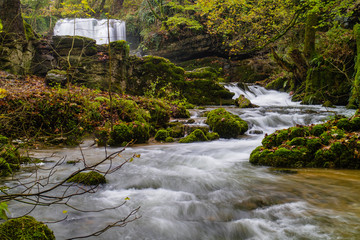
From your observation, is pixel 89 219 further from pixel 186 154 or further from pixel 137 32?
pixel 137 32

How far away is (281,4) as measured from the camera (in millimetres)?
12562

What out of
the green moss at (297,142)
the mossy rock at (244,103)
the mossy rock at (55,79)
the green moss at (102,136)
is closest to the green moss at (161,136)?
the green moss at (102,136)

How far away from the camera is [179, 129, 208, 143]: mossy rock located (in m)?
7.58

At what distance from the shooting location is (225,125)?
26.8 feet

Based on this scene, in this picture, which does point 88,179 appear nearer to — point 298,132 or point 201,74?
point 298,132

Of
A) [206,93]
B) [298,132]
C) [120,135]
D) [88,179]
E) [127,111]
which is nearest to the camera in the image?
[88,179]

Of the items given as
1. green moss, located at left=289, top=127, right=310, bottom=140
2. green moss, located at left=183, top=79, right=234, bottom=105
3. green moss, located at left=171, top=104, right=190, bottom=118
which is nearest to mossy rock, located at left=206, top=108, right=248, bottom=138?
green moss, located at left=171, top=104, right=190, bottom=118

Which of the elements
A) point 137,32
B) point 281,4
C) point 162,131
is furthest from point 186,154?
point 137,32

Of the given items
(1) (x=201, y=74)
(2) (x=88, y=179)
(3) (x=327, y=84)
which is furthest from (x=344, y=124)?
(1) (x=201, y=74)

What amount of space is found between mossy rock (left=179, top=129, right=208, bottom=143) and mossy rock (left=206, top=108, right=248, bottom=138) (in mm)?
774

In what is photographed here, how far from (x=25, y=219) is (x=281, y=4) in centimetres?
1452

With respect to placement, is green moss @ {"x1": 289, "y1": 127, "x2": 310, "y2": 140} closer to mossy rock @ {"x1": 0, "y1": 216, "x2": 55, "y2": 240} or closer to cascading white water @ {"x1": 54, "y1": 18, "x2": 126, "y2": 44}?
mossy rock @ {"x1": 0, "y1": 216, "x2": 55, "y2": 240}

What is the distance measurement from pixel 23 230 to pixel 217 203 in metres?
2.48

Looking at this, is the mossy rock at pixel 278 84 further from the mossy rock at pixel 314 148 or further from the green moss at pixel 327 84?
the mossy rock at pixel 314 148
